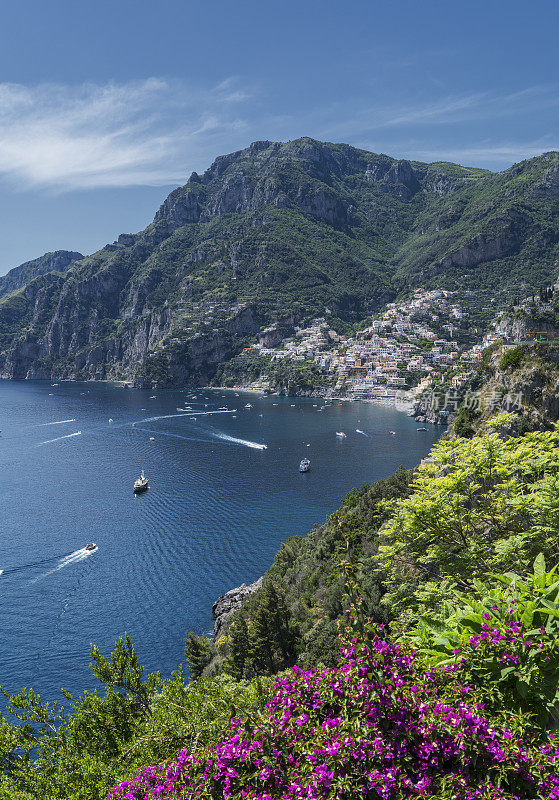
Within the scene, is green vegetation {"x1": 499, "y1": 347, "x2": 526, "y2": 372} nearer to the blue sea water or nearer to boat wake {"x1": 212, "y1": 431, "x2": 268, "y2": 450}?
the blue sea water

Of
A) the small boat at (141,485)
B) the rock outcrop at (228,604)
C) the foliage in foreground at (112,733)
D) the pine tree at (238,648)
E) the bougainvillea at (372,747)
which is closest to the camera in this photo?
the bougainvillea at (372,747)

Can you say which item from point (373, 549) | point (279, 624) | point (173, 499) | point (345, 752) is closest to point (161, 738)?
point (345, 752)

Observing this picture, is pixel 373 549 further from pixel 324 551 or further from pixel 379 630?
pixel 379 630

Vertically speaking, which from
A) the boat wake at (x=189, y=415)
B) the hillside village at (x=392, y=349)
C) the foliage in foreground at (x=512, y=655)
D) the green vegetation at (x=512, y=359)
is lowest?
the boat wake at (x=189, y=415)

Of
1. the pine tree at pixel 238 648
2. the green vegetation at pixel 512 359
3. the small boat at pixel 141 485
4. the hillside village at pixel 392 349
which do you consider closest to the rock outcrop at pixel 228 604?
the pine tree at pixel 238 648

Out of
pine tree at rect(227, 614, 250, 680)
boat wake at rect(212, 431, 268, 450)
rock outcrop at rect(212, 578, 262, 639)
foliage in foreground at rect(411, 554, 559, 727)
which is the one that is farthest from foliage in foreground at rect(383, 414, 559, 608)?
boat wake at rect(212, 431, 268, 450)

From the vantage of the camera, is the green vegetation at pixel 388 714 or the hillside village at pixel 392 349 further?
the hillside village at pixel 392 349

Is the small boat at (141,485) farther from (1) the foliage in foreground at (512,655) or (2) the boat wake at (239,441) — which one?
(1) the foliage in foreground at (512,655)

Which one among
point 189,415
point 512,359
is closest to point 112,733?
point 512,359
